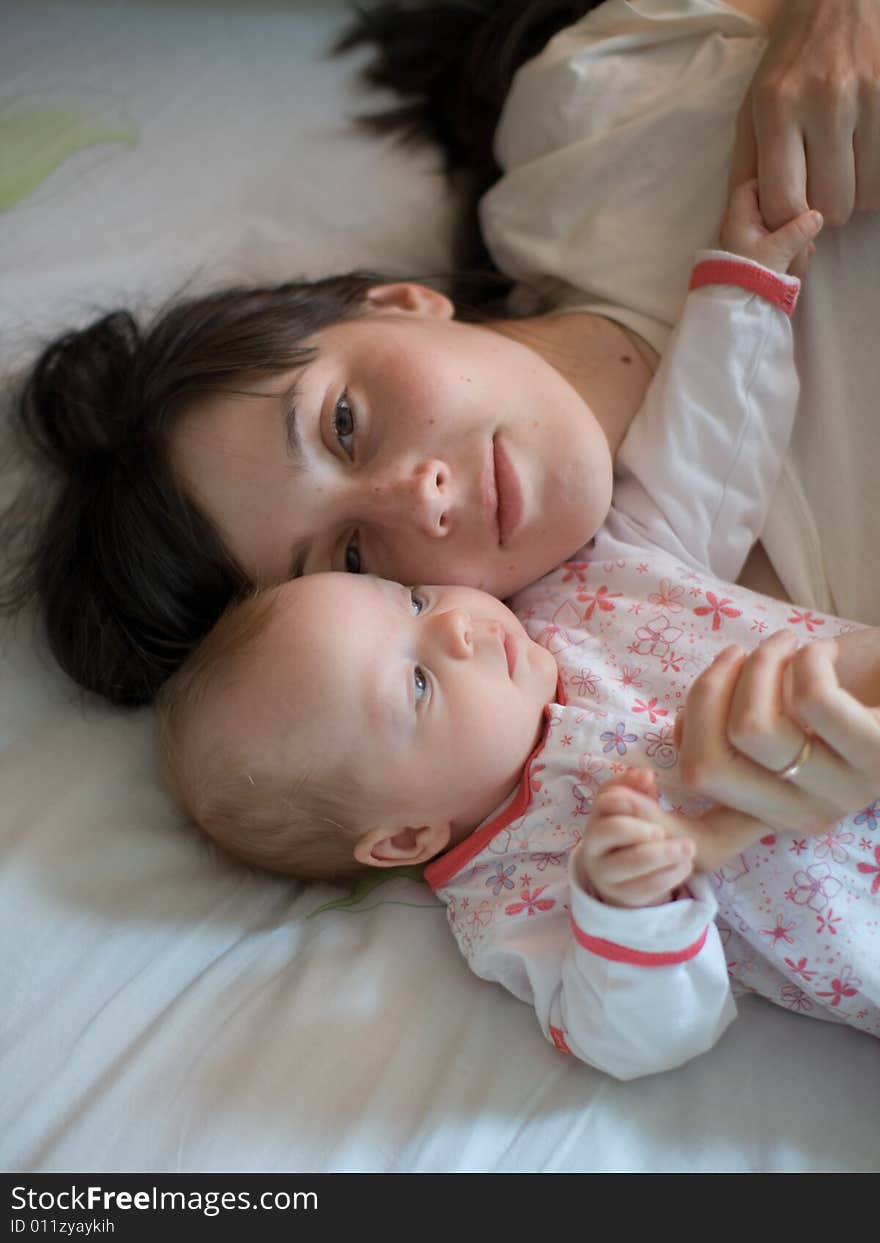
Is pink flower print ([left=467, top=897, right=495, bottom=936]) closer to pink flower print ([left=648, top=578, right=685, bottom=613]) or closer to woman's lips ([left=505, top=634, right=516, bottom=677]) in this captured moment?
woman's lips ([left=505, top=634, right=516, bottom=677])

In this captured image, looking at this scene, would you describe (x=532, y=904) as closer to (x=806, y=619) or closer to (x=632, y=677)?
(x=632, y=677)

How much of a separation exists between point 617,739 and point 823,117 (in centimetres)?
71

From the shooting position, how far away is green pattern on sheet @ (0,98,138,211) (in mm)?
1436

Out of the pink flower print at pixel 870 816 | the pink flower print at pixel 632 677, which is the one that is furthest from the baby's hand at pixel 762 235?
the pink flower print at pixel 870 816

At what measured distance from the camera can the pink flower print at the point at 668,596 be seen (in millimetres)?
1135

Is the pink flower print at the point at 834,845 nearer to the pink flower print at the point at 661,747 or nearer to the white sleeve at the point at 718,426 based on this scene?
the pink flower print at the point at 661,747

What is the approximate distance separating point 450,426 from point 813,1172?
2.40 ft

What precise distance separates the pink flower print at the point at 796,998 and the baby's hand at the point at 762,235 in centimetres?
75

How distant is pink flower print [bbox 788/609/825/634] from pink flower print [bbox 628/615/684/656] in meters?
0.12

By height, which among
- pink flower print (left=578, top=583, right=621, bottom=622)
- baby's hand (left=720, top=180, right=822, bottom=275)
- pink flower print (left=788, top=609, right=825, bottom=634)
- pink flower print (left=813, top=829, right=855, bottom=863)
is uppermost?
baby's hand (left=720, top=180, right=822, bottom=275)

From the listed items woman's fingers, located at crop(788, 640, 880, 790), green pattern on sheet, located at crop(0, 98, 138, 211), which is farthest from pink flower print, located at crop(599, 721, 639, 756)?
green pattern on sheet, located at crop(0, 98, 138, 211)

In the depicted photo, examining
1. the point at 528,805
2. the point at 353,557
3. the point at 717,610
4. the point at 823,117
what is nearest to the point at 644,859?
the point at 528,805

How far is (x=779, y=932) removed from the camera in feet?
3.14

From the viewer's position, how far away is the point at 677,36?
1420 millimetres
